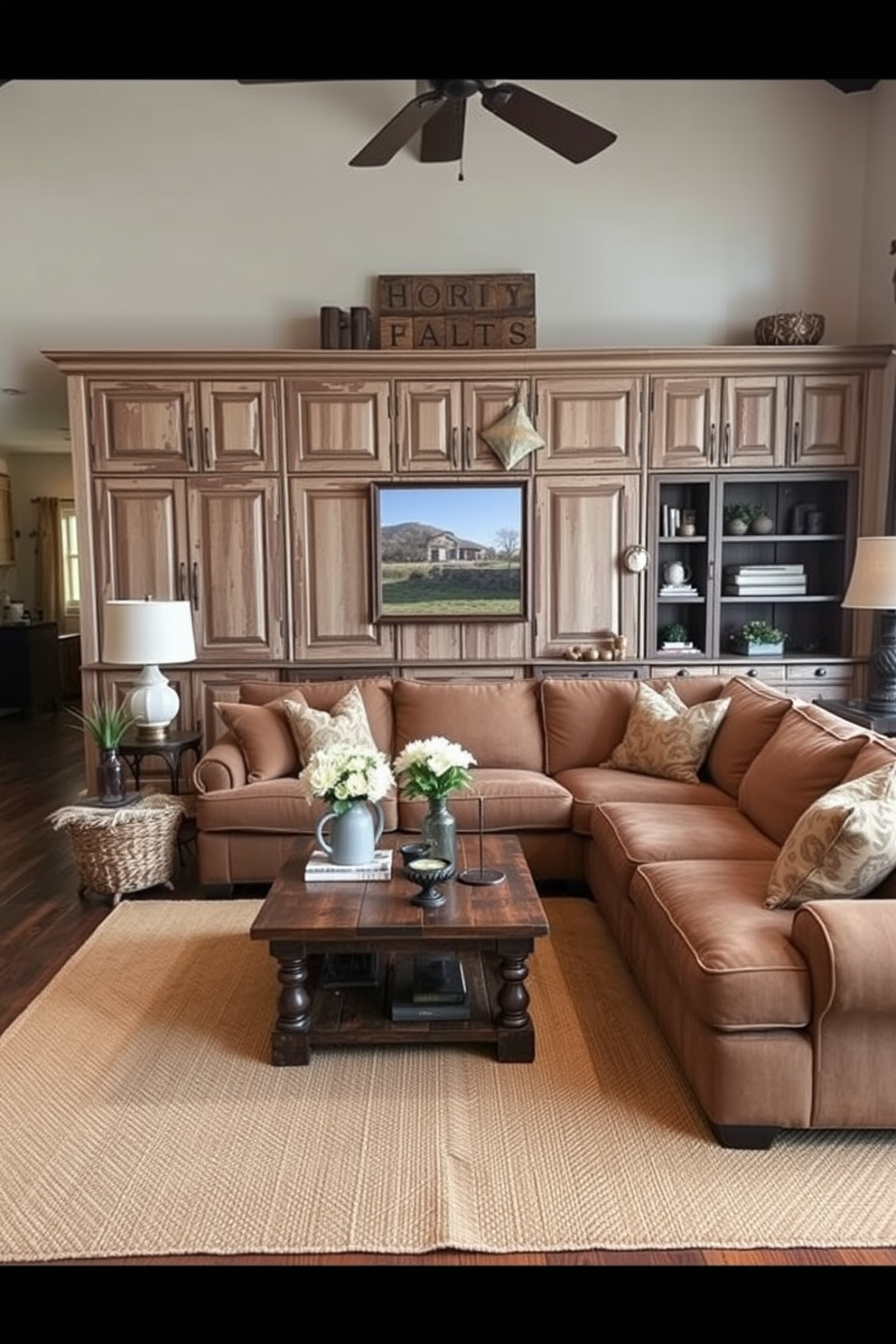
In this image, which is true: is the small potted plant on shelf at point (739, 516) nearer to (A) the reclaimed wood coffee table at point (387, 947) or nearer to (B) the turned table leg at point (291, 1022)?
(A) the reclaimed wood coffee table at point (387, 947)

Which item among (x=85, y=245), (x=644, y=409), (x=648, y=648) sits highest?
(x=85, y=245)

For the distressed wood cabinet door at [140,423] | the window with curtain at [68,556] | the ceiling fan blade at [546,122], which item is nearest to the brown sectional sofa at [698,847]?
the distressed wood cabinet door at [140,423]

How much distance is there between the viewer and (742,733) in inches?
147

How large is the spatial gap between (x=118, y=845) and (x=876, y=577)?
11.5ft

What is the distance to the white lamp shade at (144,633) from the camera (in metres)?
4.12

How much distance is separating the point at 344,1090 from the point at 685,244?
16.2 feet

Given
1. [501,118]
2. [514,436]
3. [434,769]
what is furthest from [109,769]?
[501,118]

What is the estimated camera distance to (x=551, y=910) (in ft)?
12.0

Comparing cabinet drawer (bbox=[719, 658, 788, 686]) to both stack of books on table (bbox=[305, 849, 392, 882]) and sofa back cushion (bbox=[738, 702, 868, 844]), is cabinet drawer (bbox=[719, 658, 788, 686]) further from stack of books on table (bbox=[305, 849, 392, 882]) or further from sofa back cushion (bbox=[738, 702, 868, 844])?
stack of books on table (bbox=[305, 849, 392, 882])

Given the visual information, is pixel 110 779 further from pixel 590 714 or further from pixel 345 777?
pixel 590 714
